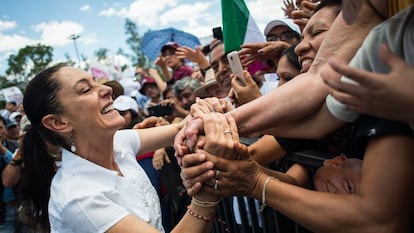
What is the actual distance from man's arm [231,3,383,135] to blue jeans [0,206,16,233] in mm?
4452

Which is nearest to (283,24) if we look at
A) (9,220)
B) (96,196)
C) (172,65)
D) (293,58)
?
(293,58)

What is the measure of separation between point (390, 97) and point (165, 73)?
5.00 metres

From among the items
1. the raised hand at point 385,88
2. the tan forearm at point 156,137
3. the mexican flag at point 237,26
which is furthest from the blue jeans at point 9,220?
the raised hand at point 385,88

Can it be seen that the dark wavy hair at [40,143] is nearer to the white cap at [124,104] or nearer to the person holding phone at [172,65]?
the white cap at [124,104]

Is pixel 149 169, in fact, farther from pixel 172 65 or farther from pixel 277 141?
pixel 172 65

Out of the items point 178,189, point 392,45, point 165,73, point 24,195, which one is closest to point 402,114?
point 392,45

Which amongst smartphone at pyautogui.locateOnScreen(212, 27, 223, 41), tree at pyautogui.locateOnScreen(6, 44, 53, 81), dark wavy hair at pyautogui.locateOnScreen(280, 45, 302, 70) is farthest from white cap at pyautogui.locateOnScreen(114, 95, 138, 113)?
tree at pyautogui.locateOnScreen(6, 44, 53, 81)

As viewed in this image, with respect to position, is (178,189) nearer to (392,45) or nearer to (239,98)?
(239,98)

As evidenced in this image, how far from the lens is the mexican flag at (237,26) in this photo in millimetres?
2697

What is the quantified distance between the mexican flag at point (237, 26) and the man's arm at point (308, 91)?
135cm

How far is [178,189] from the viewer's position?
3592 mm

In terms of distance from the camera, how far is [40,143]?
2.05 meters

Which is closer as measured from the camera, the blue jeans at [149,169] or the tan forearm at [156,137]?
the tan forearm at [156,137]

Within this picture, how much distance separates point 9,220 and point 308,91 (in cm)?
497
